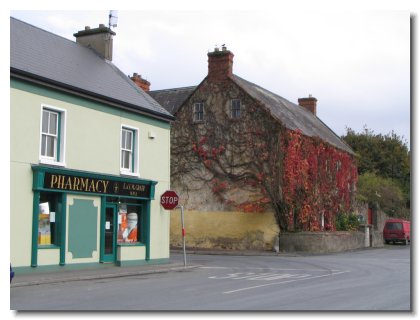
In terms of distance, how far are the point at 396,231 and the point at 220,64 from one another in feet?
54.6

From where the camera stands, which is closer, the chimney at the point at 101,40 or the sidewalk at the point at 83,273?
the sidewalk at the point at 83,273

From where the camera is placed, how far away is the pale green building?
17.8 meters

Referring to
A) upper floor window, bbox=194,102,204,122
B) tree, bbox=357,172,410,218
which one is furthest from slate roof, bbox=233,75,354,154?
tree, bbox=357,172,410,218

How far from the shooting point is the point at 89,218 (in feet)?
65.9

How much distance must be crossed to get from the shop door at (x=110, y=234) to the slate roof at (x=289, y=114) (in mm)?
13238

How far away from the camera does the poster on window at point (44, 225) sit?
60.7 feet

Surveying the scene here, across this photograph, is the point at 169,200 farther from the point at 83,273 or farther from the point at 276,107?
the point at 276,107

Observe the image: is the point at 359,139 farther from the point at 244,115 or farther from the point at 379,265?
the point at 379,265

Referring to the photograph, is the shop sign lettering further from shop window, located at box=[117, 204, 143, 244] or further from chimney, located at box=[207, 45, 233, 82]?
chimney, located at box=[207, 45, 233, 82]

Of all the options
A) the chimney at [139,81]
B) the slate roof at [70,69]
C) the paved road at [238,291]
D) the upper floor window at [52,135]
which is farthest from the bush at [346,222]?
the upper floor window at [52,135]

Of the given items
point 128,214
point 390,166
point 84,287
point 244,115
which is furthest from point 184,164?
point 390,166

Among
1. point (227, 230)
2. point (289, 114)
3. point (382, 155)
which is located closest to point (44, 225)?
point (227, 230)

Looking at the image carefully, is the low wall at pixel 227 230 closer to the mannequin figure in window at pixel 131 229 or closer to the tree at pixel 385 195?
the mannequin figure in window at pixel 131 229

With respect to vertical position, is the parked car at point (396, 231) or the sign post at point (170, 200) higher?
the sign post at point (170, 200)
